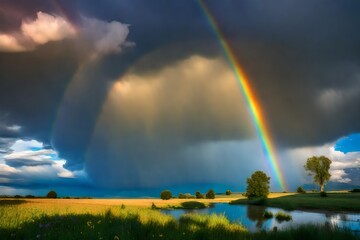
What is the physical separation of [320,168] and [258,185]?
2702 centimetres

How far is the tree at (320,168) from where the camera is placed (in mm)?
130375

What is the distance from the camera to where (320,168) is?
130 m

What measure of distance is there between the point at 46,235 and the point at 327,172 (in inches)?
5304

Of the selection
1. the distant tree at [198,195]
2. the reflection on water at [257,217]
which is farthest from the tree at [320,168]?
the reflection on water at [257,217]

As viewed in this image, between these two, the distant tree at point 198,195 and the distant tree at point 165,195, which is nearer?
the distant tree at point 165,195

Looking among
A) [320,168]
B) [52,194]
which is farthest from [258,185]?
[52,194]

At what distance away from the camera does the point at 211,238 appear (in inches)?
581

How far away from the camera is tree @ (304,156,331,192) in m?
130

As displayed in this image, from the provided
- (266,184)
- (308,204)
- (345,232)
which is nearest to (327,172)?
(266,184)

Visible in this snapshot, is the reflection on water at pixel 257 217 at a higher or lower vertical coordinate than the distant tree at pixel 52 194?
lower

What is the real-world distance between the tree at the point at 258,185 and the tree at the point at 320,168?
1942cm

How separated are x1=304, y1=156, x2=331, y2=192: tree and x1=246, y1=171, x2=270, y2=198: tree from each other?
19.4 meters

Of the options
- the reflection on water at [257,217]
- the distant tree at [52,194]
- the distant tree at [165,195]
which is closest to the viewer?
the reflection on water at [257,217]

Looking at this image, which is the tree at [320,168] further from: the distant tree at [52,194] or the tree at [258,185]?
the distant tree at [52,194]
